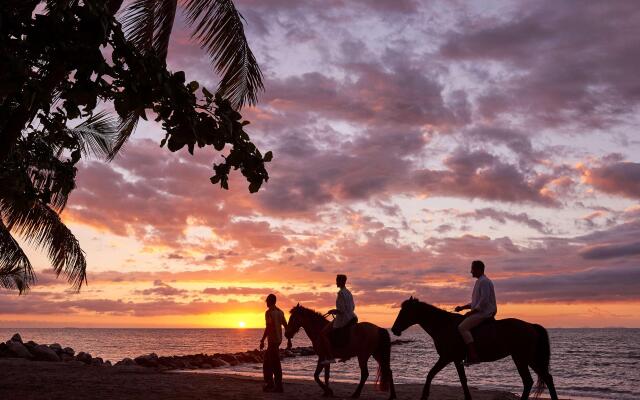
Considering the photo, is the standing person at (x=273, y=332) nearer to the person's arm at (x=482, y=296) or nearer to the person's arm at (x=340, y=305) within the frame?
the person's arm at (x=340, y=305)

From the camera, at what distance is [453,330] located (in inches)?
499

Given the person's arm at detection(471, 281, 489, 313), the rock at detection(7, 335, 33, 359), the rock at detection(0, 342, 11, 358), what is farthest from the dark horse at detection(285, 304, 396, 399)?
the rock at detection(0, 342, 11, 358)

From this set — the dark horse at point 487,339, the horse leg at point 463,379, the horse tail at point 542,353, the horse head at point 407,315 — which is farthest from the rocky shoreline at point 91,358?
the horse tail at point 542,353

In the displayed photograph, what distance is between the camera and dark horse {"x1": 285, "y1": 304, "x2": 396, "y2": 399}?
1348 centimetres

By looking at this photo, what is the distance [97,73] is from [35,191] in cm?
466

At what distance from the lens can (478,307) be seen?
12398mm

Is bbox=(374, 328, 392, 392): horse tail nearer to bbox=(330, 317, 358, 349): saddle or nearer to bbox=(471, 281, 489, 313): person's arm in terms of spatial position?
bbox=(330, 317, 358, 349): saddle

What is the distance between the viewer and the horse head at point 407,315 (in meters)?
13.0

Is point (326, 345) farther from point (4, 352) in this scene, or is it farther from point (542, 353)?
point (4, 352)

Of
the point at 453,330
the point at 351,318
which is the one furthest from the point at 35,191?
the point at 453,330

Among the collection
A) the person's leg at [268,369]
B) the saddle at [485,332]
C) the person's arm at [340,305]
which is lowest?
the person's leg at [268,369]

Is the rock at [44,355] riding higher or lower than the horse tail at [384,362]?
lower

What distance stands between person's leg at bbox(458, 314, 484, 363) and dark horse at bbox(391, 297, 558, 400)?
0.53 ft

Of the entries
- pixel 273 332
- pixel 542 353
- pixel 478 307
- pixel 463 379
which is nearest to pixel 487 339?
pixel 478 307
